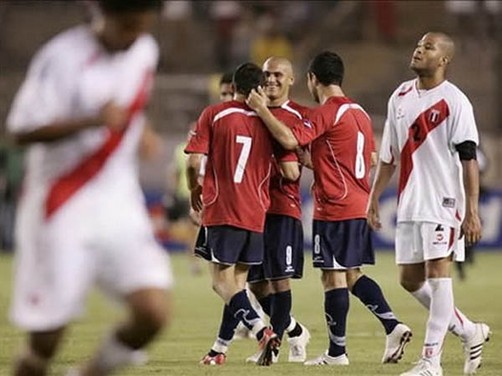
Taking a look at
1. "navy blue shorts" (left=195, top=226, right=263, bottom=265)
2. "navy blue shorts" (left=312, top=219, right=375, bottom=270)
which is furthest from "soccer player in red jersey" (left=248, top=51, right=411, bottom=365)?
"navy blue shorts" (left=195, top=226, right=263, bottom=265)

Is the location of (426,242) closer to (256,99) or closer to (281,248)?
(256,99)

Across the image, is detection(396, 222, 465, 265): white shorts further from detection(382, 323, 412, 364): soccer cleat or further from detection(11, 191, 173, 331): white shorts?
detection(11, 191, 173, 331): white shorts

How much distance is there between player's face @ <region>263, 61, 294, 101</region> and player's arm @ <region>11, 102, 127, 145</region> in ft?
15.5

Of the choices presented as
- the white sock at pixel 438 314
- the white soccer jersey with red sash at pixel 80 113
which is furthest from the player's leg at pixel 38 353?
the white sock at pixel 438 314

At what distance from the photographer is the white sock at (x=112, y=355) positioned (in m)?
7.64

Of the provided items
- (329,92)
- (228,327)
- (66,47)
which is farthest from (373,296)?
(66,47)

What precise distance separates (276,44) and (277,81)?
61.8 feet

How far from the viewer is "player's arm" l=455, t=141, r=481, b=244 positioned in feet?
34.3

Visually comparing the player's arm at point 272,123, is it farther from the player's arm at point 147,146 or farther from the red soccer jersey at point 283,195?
the player's arm at point 147,146

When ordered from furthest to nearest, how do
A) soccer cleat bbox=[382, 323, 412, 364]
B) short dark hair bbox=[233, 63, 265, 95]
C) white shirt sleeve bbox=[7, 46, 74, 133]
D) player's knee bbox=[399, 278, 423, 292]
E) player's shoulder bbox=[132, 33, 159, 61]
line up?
soccer cleat bbox=[382, 323, 412, 364]
short dark hair bbox=[233, 63, 265, 95]
player's knee bbox=[399, 278, 423, 292]
player's shoulder bbox=[132, 33, 159, 61]
white shirt sleeve bbox=[7, 46, 74, 133]

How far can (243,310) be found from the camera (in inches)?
460

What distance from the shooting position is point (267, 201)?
472 inches

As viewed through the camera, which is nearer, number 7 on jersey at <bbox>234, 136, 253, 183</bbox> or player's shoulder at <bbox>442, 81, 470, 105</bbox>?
player's shoulder at <bbox>442, 81, 470, 105</bbox>

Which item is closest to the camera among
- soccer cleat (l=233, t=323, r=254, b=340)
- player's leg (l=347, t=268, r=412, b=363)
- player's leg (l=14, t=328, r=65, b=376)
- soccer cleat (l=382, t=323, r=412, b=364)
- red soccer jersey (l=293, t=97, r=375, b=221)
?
player's leg (l=14, t=328, r=65, b=376)
